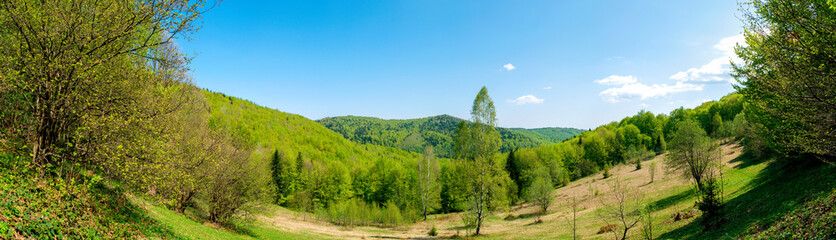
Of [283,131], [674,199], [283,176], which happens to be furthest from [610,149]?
[283,131]

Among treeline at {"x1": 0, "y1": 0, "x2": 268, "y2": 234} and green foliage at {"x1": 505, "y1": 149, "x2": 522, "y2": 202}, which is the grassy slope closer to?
treeline at {"x1": 0, "y1": 0, "x2": 268, "y2": 234}

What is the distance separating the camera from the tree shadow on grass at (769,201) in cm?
1533

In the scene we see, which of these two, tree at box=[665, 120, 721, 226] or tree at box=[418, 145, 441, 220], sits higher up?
tree at box=[665, 120, 721, 226]

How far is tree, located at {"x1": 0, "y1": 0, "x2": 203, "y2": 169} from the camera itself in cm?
894

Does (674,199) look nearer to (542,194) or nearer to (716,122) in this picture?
(542,194)

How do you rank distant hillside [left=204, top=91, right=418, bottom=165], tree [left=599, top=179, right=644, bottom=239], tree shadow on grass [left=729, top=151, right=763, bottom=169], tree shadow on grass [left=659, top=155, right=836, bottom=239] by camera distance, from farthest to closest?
distant hillside [left=204, top=91, right=418, bottom=165] < tree shadow on grass [left=729, top=151, right=763, bottom=169] < tree [left=599, top=179, right=644, bottom=239] < tree shadow on grass [left=659, top=155, right=836, bottom=239]

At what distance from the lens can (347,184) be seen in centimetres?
6419

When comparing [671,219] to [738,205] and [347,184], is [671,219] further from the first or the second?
[347,184]

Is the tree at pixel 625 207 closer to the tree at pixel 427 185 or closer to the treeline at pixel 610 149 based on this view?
the tree at pixel 427 185

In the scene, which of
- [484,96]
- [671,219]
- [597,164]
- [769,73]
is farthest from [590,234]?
[597,164]

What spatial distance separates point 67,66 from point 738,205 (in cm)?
3603

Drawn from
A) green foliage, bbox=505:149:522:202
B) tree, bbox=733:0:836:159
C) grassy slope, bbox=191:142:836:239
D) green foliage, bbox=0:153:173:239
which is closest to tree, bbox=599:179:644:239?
grassy slope, bbox=191:142:836:239

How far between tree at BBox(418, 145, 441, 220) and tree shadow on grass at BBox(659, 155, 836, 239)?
3977cm

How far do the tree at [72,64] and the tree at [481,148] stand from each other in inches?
883
